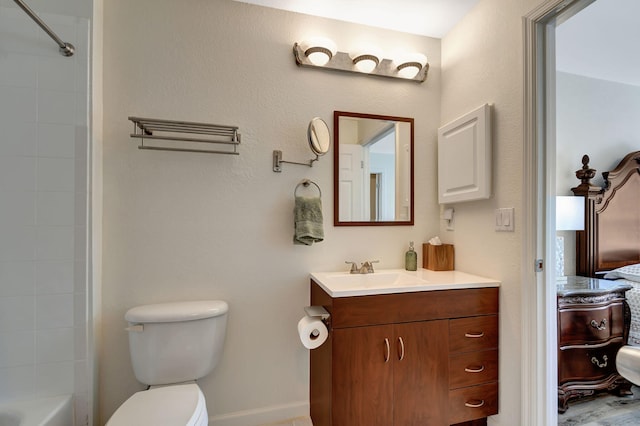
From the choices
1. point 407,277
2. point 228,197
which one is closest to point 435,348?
point 407,277

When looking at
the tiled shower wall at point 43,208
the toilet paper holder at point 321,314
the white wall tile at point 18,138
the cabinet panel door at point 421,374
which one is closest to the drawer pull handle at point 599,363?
the cabinet panel door at point 421,374

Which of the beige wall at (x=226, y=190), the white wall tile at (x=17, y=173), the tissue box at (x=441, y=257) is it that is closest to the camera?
the white wall tile at (x=17, y=173)

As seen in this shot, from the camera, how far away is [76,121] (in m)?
1.34

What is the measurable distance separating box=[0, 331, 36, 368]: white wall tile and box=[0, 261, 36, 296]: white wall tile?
0.61 feet

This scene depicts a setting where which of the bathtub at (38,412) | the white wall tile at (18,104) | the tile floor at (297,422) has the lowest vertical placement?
the tile floor at (297,422)

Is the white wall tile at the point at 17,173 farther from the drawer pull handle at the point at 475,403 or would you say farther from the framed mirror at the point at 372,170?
the drawer pull handle at the point at 475,403

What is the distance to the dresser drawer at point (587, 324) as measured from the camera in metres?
1.71

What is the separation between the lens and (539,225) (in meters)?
1.31

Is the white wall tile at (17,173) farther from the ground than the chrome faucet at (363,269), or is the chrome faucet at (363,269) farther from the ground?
the white wall tile at (17,173)

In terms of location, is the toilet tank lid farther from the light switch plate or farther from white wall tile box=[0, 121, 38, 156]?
the light switch plate

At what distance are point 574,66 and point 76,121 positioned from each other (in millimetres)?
3578

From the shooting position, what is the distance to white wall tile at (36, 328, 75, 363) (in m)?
1.30

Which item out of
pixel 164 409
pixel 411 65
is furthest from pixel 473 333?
pixel 411 65

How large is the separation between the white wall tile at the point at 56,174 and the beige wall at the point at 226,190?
0.18 m
